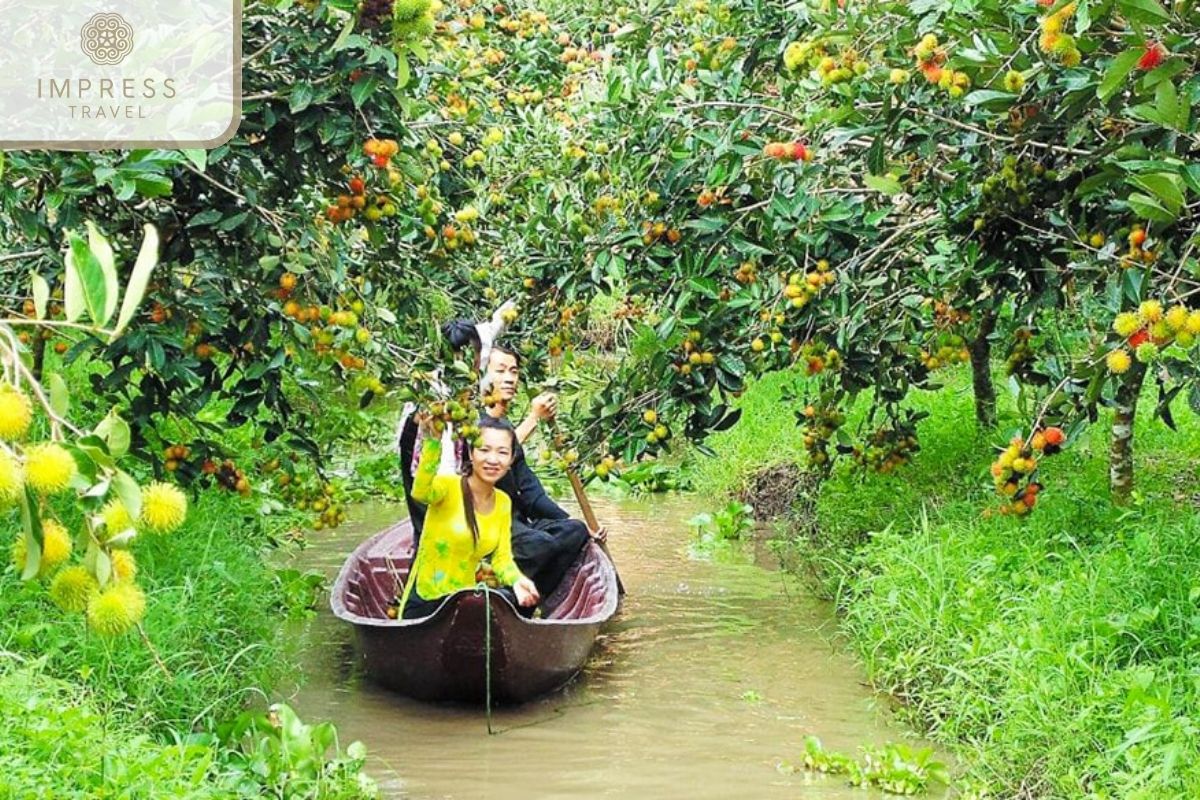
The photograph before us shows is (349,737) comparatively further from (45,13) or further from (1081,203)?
(1081,203)

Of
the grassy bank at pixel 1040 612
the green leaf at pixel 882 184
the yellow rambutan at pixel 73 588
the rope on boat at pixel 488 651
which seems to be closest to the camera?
the yellow rambutan at pixel 73 588

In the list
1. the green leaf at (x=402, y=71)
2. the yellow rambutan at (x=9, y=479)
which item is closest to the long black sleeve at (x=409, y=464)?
the green leaf at (x=402, y=71)

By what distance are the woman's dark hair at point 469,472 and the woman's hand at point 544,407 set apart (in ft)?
1.65

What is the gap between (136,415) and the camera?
460 cm

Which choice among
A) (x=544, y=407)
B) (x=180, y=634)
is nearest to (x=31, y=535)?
(x=180, y=634)

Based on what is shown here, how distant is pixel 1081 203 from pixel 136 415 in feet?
9.85

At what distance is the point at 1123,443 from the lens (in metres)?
5.77

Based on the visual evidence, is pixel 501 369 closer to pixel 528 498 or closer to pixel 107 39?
pixel 528 498

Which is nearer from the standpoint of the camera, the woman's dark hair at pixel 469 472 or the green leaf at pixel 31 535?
the green leaf at pixel 31 535

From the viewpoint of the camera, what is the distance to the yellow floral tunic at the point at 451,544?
5609 millimetres

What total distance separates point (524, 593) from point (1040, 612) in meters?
1.94

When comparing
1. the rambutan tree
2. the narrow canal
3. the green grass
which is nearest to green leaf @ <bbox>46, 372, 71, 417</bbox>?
the rambutan tree

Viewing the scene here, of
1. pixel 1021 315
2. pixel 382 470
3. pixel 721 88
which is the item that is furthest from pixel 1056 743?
pixel 382 470

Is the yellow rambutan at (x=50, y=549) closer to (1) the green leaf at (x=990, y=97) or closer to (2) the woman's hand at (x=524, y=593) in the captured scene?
(1) the green leaf at (x=990, y=97)
